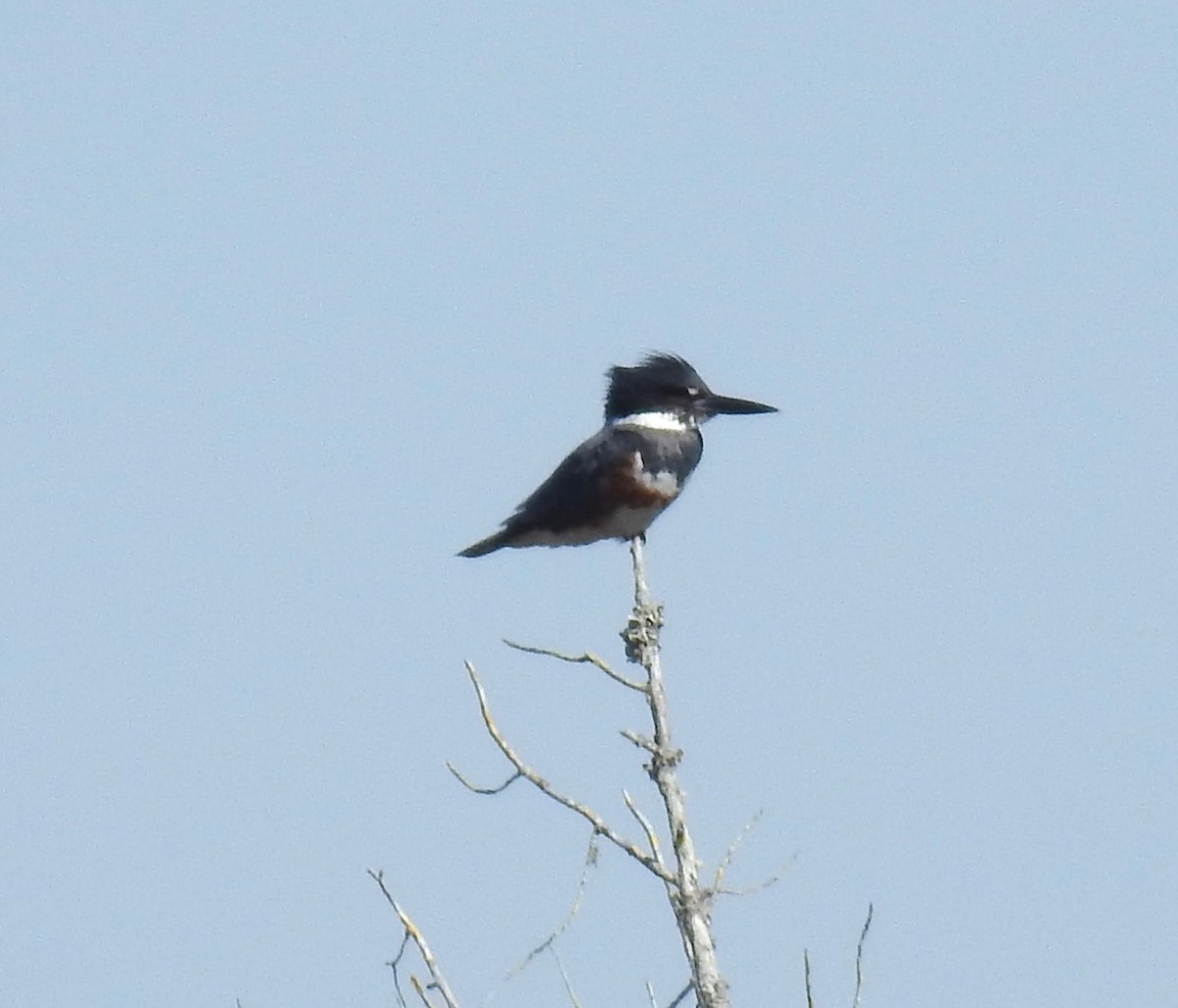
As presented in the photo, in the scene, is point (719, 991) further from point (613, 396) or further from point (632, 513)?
point (613, 396)

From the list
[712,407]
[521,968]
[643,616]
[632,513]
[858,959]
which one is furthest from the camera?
[712,407]

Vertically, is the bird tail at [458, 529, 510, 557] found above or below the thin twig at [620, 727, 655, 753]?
above

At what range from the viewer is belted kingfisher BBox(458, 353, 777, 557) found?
34.5ft

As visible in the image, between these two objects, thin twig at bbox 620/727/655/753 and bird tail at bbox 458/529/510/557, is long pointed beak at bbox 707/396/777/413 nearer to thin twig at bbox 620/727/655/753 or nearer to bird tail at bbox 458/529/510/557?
bird tail at bbox 458/529/510/557

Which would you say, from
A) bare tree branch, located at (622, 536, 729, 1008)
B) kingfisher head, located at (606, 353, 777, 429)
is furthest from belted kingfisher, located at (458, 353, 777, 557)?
bare tree branch, located at (622, 536, 729, 1008)

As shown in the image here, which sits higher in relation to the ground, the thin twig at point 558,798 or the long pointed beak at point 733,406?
the long pointed beak at point 733,406

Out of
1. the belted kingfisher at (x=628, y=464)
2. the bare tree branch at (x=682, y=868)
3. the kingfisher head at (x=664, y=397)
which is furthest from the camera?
the kingfisher head at (x=664, y=397)

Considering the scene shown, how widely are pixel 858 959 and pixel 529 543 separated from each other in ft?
17.0

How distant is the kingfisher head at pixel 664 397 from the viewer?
1112 cm

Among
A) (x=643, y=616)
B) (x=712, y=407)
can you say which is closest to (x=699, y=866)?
(x=643, y=616)

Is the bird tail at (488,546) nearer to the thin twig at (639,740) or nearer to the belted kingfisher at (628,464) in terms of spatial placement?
the belted kingfisher at (628,464)

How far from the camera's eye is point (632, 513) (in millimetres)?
10539

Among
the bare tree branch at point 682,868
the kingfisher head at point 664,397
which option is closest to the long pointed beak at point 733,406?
the kingfisher head at point 664,397

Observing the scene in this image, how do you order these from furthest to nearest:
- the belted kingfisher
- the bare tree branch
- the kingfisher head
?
1. the kingfisher head
2. the belted kingfisher
3. the bare tree branch
